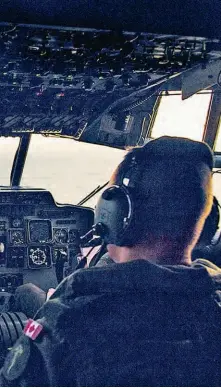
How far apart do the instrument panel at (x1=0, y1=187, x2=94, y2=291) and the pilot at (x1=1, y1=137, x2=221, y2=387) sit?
2916 millimetres

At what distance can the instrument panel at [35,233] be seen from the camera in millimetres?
4055

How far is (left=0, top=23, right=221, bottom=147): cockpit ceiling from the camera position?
2494 mm

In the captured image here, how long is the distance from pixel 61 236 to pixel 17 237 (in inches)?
11.4

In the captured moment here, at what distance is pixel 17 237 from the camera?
409 centimetres

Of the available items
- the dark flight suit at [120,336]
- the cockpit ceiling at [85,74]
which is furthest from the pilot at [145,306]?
the cockpit ceiling at [85,74]

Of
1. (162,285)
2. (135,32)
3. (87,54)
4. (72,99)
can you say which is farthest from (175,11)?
(72,99)

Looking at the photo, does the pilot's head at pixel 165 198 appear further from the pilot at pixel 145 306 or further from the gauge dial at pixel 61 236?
the gauge dial at pixel 61 236

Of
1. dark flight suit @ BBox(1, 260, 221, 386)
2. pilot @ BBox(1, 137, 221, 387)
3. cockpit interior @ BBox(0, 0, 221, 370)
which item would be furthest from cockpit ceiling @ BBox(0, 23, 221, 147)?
dark flight suit @ BBox(1, 260, 221, 386)

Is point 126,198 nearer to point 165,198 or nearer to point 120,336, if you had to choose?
point 165,198

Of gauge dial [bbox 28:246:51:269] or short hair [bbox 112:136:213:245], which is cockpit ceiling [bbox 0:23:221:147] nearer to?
gauge dial [bbox 28:246:51:269]

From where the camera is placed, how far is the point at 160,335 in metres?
1.07

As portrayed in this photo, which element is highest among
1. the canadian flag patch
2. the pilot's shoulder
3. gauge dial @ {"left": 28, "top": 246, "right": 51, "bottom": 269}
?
the canadian flag patch

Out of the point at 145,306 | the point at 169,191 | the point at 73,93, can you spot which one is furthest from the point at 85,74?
the point at 145,306

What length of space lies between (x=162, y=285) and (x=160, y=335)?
0.27ft
